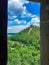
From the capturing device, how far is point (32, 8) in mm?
2934

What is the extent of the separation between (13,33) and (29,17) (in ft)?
1.61

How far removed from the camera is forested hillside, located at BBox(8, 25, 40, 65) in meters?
2.63

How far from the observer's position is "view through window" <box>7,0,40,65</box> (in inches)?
105

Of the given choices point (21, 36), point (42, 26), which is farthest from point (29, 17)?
point (42, 26)

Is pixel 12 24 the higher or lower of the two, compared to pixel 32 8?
lower

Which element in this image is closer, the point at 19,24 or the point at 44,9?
the point at 44,9

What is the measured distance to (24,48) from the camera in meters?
2.81

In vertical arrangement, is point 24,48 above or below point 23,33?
below

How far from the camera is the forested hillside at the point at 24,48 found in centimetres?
263

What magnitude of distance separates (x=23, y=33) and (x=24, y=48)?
0.27 meters

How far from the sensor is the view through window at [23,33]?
8.73ft

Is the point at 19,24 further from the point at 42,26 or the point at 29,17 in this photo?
the point at 42,26
